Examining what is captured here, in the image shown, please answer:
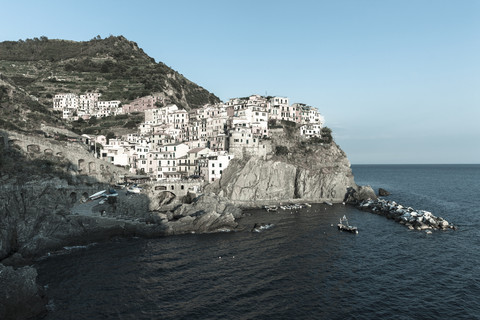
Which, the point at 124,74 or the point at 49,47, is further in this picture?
the point at 49,47

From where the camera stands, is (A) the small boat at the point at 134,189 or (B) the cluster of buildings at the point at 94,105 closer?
(A) the small boat at the point at 134,189

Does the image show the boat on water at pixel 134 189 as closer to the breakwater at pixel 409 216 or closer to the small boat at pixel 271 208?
the small boat at pixel 271 208

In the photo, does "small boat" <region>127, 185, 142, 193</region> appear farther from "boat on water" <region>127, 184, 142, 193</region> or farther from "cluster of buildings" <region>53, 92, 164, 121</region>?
"cluster of buildings" <region>53, 92, 164, 121</region>

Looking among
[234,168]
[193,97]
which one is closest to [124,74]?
[193,97]

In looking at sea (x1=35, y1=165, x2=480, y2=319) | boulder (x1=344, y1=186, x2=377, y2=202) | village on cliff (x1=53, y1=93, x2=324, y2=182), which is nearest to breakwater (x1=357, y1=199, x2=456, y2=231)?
sea (x1=35, y1=165, x2=480, y2=319)

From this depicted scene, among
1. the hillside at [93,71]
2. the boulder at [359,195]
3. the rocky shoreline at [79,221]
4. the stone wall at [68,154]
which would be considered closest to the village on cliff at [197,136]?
the stone wall at [68,154]

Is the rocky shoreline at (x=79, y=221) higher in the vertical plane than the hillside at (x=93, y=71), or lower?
lower

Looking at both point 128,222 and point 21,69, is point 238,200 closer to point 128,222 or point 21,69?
point 128,222

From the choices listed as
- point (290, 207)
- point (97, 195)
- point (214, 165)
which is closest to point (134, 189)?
point (97, 195)
